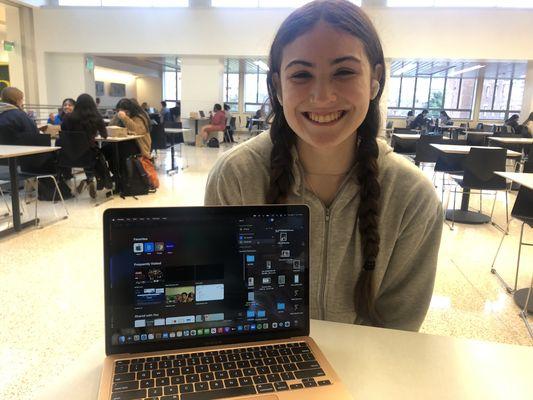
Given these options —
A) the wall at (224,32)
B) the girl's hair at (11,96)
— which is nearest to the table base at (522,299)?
the girl's hair at (11,96)

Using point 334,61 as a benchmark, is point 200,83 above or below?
above

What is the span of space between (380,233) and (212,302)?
0.50m

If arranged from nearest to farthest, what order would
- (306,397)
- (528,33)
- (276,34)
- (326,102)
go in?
(306,397), (326,102), (276,34), (528,33)

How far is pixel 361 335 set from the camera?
854mm

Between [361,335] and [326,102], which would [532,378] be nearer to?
[361,335]

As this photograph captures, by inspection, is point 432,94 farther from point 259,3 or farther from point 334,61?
point 334,61

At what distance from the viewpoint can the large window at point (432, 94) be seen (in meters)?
17.5

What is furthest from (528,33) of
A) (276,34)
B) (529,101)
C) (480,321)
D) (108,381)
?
(108,381)

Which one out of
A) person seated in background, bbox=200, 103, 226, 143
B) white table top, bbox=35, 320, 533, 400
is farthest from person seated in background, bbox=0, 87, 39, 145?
person seated in background, bbox=200, 103, 226, 143

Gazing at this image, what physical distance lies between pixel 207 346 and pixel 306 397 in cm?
21

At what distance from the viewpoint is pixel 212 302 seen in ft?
2.54

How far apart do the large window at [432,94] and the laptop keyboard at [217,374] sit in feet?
59.2

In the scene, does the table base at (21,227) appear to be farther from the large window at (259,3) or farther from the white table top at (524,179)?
the large window at (259,3)

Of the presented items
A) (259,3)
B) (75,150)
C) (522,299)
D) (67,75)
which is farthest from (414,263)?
(67,75)
